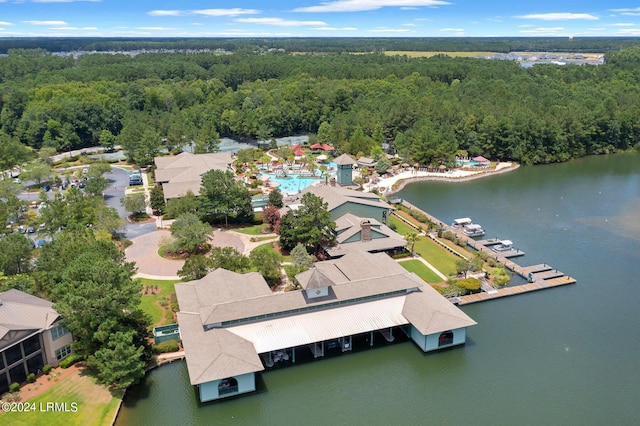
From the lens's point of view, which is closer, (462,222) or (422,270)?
(422,270)

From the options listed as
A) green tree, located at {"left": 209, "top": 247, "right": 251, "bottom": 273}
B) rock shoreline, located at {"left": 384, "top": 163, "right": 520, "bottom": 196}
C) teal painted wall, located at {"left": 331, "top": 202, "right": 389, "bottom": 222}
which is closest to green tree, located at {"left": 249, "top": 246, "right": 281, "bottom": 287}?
green tree, located at {"left": 209, "top": 247, "right": 251, "bottom": 273}

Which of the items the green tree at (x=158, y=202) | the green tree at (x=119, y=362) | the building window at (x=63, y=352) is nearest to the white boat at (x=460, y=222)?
the green tree at (x=158, y=202)

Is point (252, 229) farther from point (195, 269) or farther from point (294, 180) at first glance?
point (294, 180)

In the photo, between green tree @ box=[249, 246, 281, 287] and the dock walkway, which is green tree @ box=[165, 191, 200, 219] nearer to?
green tree @ box=[249, 246, 281, 287]

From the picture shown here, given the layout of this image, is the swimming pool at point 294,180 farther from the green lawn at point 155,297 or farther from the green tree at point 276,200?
the green lawn at point 155,297

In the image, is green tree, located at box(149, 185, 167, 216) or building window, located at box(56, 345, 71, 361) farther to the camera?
green tree, located at box(149, 185, 167, 216)

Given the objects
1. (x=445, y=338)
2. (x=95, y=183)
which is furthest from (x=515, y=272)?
(x=95, y=183)

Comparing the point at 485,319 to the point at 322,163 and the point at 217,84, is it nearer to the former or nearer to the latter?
the point at 322,163

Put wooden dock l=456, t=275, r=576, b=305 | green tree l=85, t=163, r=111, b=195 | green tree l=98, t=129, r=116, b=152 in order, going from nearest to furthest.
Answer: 1. wooden dock l=456, t=275, r=576, b=305
2. green tree l=85, t=163, r=111, b=195
3. green tree l=98, t=129, r=116, b=152
